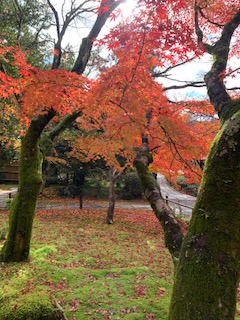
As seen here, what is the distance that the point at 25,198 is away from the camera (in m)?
5.89

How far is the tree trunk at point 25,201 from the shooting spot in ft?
19.0

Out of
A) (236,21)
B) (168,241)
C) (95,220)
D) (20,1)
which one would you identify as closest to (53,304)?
(168,241)

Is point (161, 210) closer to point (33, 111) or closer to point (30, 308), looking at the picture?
point (30, 308)

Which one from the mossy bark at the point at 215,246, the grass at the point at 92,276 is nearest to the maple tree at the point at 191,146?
the mossy bark at the point at 215,246

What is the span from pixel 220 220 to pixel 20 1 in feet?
37.9

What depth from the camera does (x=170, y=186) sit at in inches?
1192

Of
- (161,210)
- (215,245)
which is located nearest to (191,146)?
(161,210)

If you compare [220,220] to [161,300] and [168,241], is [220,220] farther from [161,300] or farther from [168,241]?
[161,300]

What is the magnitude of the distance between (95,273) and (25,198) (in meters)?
2.41

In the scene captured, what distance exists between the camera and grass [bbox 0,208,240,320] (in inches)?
152

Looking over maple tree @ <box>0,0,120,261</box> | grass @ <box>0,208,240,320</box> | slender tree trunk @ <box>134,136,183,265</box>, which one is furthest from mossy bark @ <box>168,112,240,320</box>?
maple tree @ <box>0,0,120,261</box>

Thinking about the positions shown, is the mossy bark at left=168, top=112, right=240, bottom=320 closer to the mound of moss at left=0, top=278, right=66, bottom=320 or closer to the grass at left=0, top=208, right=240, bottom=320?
the mound of moss at left=0, top=278, right=66, bottom=320

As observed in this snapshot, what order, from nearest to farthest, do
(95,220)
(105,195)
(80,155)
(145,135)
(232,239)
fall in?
(232,239) → (145,135) → (95,220) → (80,155) → (105,195)

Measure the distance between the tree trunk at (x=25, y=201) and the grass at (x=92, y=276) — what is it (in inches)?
13.2
